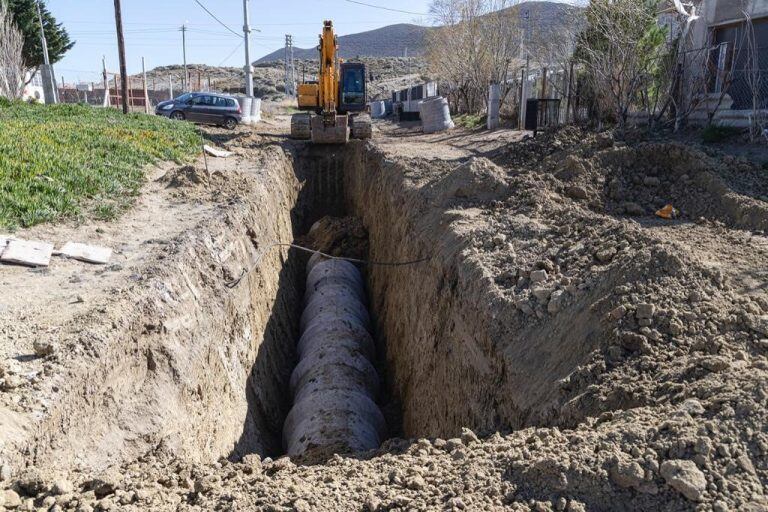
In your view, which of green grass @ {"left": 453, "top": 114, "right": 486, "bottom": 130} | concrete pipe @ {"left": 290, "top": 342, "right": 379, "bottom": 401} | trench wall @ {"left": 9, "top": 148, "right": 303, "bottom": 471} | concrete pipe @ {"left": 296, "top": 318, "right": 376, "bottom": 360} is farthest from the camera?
green grass @ {"left": 453, "top": 114, "right": 486, "bottom": 130}

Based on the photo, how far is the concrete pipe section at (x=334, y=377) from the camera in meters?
6.78

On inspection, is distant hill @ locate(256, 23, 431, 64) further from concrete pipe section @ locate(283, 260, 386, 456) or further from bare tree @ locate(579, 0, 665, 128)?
concrete pipe section @ locate(283, 260, 386, 456)

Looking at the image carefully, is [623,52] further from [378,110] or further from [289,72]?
[289,72]

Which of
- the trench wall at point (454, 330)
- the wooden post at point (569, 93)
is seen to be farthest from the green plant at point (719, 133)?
the trench wall at point (454, 330)

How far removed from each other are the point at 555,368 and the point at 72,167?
873 centimetres

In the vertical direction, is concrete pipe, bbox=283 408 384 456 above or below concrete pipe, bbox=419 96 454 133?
below

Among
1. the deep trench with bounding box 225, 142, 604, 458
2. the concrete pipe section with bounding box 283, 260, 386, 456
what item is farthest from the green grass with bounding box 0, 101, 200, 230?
the concrete pipe section with bounding box 283, 260, 386, 456

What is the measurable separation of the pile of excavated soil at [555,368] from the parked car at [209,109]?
20285 mm

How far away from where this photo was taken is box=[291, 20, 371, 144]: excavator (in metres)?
17.3

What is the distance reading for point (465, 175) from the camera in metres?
9.02

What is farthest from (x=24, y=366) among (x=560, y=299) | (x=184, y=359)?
(x=560, y=299)

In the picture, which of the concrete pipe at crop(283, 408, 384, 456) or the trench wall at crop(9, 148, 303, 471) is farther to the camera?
the concrete pipe at crop(283, 408, 384, 456)

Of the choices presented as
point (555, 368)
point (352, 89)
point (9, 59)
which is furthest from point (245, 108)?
point (555, 368)

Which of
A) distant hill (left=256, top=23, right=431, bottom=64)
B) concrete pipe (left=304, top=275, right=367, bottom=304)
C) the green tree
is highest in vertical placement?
distant hill (left=256, top=23, right=431, bottom=64)
